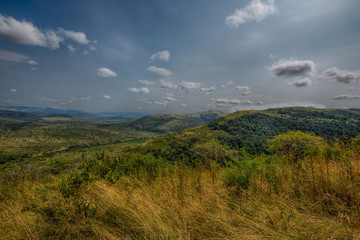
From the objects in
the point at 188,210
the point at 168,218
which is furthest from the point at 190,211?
the point at 168,218

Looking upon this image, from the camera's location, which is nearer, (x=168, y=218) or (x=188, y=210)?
(x=168, y=218)

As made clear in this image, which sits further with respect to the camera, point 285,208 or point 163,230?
point 285,208

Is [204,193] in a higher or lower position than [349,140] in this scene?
lower

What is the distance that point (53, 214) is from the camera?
111 inches

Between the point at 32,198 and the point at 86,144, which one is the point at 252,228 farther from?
the point at 86,144

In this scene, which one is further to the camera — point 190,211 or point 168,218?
point 190,211

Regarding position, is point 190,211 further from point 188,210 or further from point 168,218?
point 168,218

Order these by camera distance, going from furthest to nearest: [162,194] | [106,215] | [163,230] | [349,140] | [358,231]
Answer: [349,140] → [162,194] → [106,215] → [163,230] → [358,231]

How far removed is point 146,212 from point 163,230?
50cm

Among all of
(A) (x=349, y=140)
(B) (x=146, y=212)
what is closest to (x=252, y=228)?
(B) (x=146, y=212)

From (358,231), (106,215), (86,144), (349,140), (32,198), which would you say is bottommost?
(86,144)

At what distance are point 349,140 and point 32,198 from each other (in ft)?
34.5

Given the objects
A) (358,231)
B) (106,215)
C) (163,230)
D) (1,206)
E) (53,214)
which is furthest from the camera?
(1,206)

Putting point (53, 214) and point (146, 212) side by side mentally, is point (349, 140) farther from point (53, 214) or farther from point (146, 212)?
point (53, 214)
